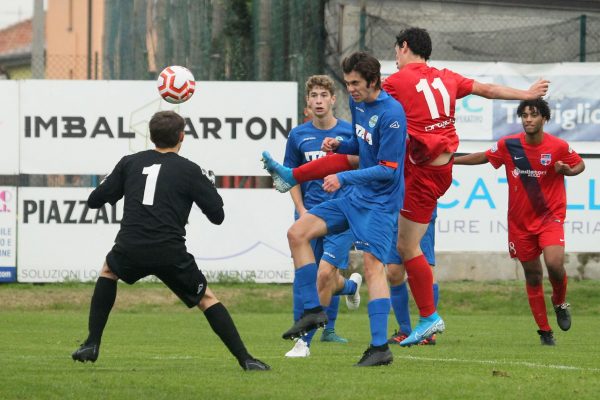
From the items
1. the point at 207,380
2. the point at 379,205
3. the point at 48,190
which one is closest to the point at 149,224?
the point at 207,380

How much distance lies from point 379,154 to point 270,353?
2375 millimetres

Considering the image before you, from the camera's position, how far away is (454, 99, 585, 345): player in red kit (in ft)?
40.8

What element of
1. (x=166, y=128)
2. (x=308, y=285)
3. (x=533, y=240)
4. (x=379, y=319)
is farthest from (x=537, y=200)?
(x=166, y=128)

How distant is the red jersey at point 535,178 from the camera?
12555mm

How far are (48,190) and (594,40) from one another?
8.44 metres

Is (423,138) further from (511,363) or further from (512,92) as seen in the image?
(511,363)

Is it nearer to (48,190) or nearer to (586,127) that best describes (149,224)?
(48,190)

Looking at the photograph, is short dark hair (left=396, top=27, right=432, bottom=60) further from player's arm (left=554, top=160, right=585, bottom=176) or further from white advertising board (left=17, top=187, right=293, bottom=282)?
white advertising board (left=17, top=187, right=293, bottom=282)

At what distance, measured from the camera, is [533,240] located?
12633 millimetres

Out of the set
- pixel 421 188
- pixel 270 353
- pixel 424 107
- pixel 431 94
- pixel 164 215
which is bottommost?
pixel 270 353

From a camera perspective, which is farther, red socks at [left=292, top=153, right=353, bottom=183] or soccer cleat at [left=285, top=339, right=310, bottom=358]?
soccer cleat at [left=285, top=339, right=310, bottom=358]

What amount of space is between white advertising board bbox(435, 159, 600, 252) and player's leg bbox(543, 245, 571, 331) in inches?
246

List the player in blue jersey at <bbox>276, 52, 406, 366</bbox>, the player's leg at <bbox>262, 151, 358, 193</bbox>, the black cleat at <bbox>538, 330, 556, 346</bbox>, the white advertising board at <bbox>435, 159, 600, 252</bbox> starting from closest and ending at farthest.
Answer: the player in blue jersey at <bbox>276, 52, 406, 366</bbox>, the player's leg at <bbox>262, 151, 358, 193</bbox>, the black cleat at <bbox>538, 330, 556, 346</bbox>, the white advertising board at <bbox>435, 159, 600, 252</bbox>

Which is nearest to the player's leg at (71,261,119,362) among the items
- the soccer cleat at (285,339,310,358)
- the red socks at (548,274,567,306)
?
the soccer cleat at (285,339,310,358)
